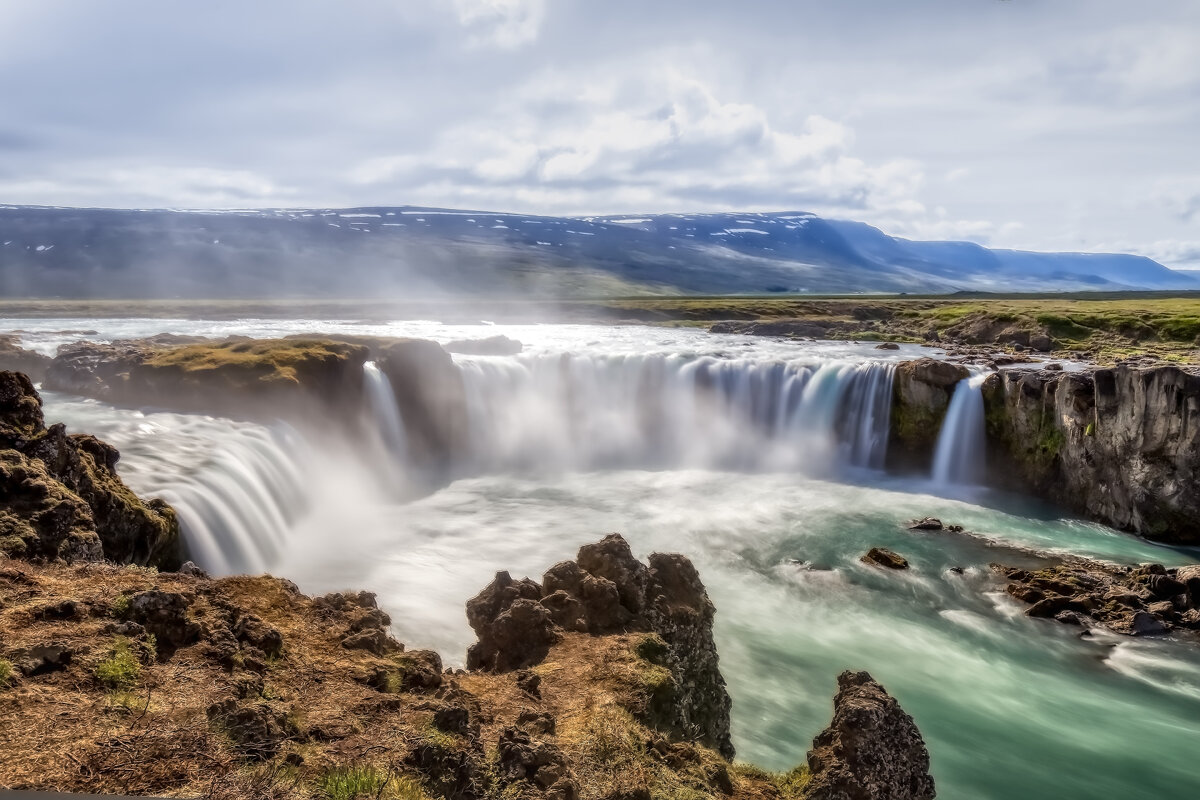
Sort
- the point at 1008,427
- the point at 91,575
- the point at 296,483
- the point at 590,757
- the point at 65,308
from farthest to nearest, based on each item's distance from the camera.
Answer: the point at 65,308 → the point at 1008,427 → the point at 296,483 → the point at 91,575 → the point at 590,757

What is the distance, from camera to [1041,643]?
1955cm

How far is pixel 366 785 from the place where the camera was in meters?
5.88

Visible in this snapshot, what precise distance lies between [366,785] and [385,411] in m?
31.3

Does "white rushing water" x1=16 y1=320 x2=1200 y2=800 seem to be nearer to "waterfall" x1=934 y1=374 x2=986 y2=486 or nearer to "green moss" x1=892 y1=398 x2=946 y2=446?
"waterfall" x1=934 y1=374 x2=986 y2=486

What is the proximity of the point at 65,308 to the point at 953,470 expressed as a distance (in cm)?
13328

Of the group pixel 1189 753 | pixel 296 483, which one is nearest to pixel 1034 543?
pixel 1189 753

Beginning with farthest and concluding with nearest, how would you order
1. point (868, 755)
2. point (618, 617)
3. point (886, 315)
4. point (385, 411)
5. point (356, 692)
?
point (886, 315) < point (385, 411) < point (618, 617) < point (868, 755) < point (356, 692)

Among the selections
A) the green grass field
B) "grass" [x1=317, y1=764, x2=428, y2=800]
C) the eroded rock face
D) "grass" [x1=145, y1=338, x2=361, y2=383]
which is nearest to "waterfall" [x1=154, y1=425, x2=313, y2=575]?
"grass" [x1=145, y1=338, x2=361, y2=383]

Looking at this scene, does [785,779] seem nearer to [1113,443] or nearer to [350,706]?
[350,706]

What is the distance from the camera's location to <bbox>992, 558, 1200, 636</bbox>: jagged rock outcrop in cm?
1998

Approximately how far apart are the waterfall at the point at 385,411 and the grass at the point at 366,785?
2958 centimetres

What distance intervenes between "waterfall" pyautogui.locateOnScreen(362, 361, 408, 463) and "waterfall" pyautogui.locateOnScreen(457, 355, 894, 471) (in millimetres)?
4128

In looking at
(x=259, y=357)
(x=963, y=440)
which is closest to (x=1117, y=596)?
(x=963, y=440)

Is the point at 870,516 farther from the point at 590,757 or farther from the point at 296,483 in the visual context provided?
the point at 590,757
